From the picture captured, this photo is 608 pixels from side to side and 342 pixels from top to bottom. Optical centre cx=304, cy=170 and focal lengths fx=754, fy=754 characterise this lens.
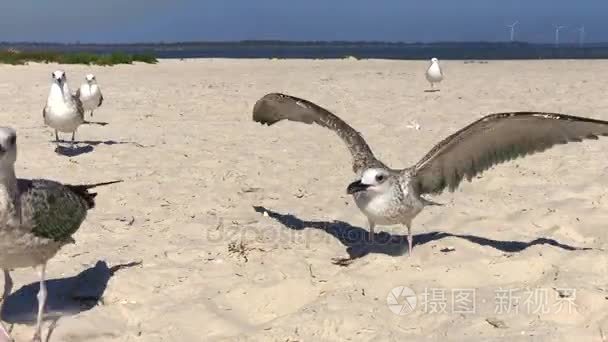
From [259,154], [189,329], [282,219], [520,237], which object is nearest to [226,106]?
[259,154]

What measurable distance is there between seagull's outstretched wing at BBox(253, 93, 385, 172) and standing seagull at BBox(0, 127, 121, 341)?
7.80 ft

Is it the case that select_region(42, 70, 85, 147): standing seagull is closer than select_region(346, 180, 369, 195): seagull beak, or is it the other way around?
select_region(346, 180, 369, 195): seagull beak

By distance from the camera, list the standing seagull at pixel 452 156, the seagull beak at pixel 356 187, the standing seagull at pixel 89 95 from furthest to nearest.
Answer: the standing seagull at pixel 89 95
the standing seagull at pixel 452 156
the seagull beak at pixel 356 187

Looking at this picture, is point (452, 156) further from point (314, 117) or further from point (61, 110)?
point (61, 110)

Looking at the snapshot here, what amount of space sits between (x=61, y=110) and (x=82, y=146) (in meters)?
0.57

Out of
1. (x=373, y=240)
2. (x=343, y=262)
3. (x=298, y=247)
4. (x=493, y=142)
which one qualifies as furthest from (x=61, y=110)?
(x=493, y=142)

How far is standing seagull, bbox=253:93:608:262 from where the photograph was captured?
5469 mm

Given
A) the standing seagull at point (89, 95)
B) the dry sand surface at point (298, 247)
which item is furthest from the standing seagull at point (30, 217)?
the standing seagull at point (89, 95)

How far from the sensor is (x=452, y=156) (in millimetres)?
5973

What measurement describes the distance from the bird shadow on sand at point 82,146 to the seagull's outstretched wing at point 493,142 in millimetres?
4872

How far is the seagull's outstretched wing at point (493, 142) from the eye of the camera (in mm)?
5473

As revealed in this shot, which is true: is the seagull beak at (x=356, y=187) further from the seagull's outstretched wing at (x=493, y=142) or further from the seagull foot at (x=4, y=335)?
the seagull foot at (x=4, y=335)

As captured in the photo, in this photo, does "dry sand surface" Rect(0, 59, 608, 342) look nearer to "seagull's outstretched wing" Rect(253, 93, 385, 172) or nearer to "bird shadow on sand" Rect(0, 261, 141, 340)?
"bird shadow on sand" Rect(0, 261, 141, 340)

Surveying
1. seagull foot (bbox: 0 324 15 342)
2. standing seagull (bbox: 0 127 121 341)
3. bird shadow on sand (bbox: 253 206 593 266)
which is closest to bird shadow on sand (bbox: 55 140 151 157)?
bird shadow on sand (bbox: 253 206 593 266)
